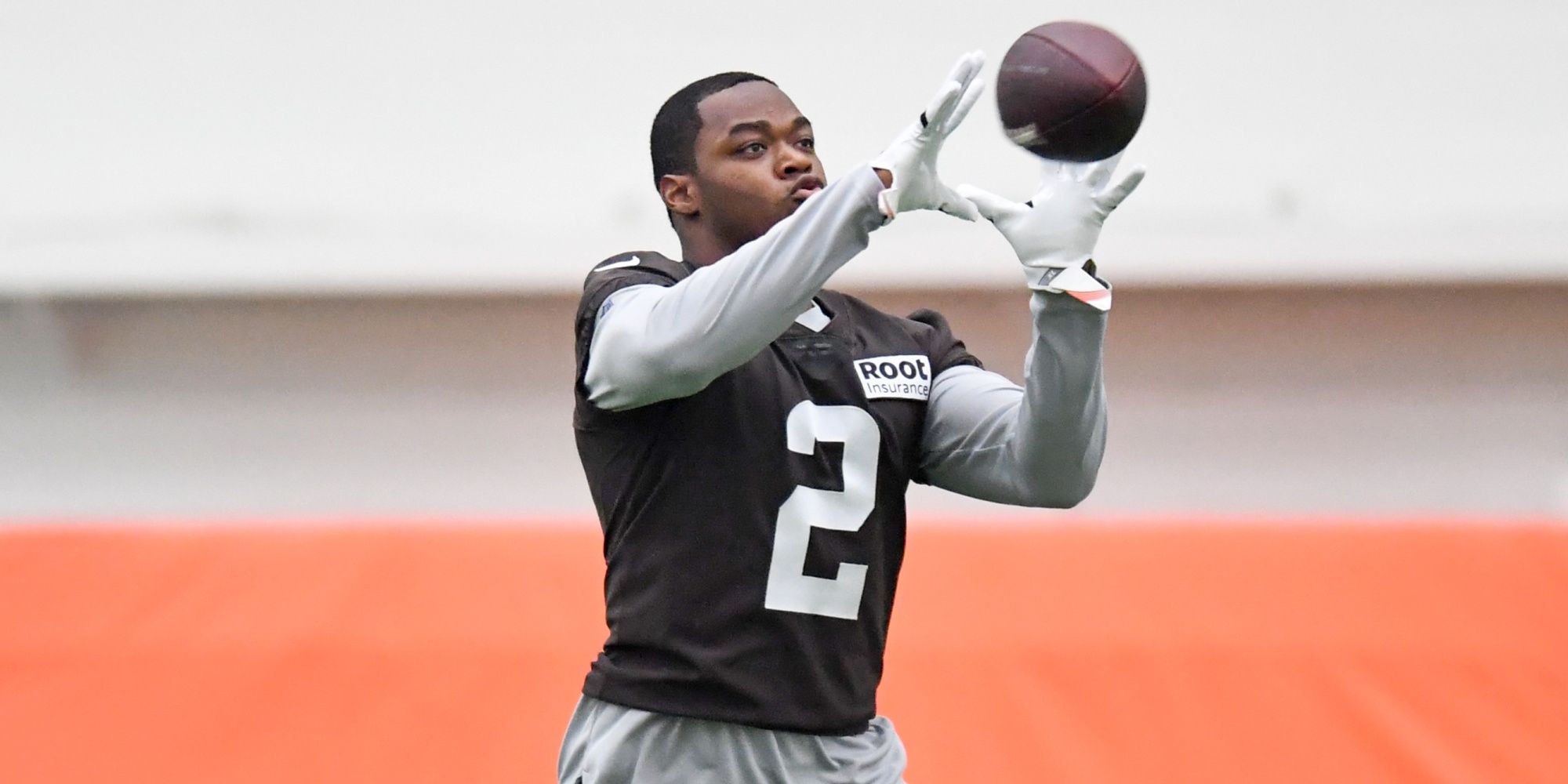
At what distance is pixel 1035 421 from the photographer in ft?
5.25

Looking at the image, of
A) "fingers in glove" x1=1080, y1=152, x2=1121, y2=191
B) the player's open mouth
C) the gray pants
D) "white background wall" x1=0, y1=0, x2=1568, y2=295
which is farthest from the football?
"white background wall" x1=0, y1=0, x2=1568, y2=295

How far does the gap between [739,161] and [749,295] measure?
0.40 meters

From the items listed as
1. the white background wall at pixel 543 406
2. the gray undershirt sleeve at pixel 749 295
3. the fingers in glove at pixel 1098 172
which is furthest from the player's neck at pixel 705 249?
the white background wall at pixel 543 406

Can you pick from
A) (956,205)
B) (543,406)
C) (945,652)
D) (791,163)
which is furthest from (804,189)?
(543,406)

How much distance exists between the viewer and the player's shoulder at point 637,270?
1.62 metres

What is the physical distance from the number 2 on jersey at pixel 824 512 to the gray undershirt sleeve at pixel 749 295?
21cm

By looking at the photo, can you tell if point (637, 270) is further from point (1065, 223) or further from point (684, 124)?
point (1065, 223)

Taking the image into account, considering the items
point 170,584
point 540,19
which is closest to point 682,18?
point 540,19

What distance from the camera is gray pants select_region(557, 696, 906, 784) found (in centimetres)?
152

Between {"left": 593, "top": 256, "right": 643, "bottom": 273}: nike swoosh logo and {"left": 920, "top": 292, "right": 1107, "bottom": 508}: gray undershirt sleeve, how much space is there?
0.42 meters

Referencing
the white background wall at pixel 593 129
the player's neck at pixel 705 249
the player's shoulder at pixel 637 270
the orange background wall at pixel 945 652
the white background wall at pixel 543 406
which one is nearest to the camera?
the player's shoulder at pixel 637 270

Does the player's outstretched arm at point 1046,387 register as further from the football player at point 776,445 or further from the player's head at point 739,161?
the player's head at point 739,161

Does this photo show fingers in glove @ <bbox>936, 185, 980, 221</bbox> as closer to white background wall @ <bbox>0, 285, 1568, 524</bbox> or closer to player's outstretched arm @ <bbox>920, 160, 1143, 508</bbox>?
player's outstretched arm @ <bbox>920, 160, 1143, 508</bbox>

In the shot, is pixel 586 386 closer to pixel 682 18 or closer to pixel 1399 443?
pixel 682 18
